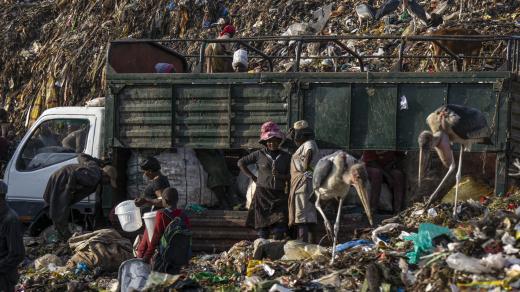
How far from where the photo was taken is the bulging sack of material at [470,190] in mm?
10633

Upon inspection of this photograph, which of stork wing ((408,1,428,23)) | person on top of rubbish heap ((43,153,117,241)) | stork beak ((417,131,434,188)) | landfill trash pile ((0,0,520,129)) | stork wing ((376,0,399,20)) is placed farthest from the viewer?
stork wing ((376,0,399,20))

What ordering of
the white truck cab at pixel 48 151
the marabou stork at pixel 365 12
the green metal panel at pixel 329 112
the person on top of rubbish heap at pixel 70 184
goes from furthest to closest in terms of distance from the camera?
the marabou stork at pixel 365 12 → the white truck cab at pixel 48 151 → the person on top of rubbish heap at pixel 70 184 → the green metal panel at pixel 329 112

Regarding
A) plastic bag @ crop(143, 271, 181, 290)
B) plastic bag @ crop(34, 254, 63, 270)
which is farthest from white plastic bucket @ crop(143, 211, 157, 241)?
plastic bag @ crop(34, 254, 63, 270)

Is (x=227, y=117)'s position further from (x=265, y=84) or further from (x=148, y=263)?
(x=148, y=263)

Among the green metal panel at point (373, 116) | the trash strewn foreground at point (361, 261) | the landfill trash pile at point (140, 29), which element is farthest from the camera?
the landfill trash pile at point (140, 29)

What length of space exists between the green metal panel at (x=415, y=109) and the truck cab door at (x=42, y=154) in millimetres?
3364

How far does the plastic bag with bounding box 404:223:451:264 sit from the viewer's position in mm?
8248

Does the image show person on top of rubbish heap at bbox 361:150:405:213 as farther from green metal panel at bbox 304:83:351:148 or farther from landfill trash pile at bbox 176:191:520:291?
landfill trash pile at bbox 176:191:520:291

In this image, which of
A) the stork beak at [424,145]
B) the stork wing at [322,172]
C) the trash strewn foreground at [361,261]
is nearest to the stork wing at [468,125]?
the stork beak at [424,145]

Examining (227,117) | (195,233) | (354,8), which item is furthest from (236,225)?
(354,8)

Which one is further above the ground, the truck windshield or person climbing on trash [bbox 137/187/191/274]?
the truck windshield

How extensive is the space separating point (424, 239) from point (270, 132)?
2.54m

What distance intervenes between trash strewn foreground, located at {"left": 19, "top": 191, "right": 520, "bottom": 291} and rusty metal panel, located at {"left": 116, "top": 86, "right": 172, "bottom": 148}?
111 centimetres

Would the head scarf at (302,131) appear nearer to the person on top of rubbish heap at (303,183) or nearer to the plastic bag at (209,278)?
the person on top of rubbish heap at (303,183)
